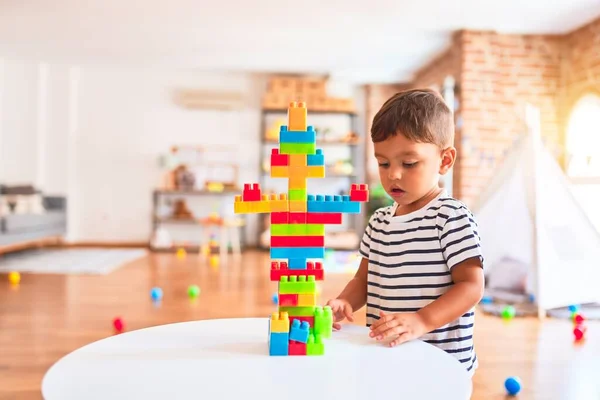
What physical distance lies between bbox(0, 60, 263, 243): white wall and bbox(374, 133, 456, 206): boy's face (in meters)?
6.57

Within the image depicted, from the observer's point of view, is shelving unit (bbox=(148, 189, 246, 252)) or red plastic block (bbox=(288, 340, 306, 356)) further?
shelving unit (bbox=(148, 189, 246, 252))

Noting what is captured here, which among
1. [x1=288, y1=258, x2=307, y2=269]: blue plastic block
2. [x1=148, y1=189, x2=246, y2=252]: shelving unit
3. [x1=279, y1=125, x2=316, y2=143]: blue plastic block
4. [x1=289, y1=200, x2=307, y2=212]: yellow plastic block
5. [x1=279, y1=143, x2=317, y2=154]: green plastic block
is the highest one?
[x1=279, y1=125, x2=316, y2=143]: blue plastic block

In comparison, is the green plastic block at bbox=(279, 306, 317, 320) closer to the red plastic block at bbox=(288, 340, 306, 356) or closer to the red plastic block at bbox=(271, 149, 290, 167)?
the red plastic block at bbox=(288, 340, 306, 356)

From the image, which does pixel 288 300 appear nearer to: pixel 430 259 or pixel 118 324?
pixel 430 259

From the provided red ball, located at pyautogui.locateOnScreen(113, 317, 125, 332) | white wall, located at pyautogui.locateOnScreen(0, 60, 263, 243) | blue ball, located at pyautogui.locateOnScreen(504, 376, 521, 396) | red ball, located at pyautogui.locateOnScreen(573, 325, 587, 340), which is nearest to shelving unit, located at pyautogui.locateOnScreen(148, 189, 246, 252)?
white wall, located at pyautogui.locateOnScreen(0, 60, 263, 243)

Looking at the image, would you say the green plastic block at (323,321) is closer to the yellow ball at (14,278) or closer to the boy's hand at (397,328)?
the boy's hand at (397,328)

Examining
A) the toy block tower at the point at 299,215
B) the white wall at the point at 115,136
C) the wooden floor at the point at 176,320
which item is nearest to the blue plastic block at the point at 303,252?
the toy block tower at the point at 299,215

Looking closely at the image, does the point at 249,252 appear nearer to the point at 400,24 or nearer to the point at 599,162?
the point at 400,24

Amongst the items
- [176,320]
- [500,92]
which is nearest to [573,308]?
[176,320]

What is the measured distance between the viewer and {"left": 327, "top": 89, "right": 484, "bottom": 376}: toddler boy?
1.00 meters

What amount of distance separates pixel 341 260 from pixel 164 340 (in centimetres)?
515

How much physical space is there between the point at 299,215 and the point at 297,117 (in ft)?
0.53

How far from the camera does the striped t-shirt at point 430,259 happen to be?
1040 millimetres

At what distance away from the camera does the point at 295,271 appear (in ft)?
3.00
